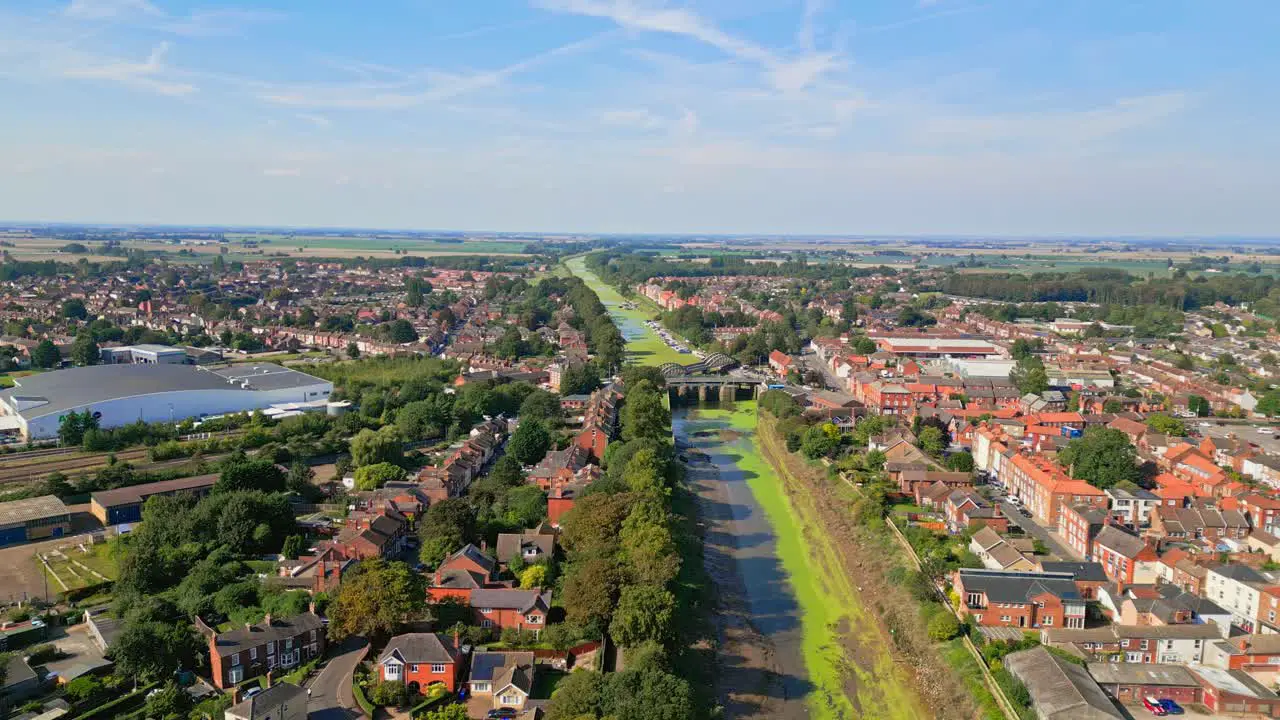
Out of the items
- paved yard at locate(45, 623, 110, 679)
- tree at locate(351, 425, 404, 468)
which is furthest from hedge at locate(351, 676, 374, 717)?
tree at locate(351, 425, 404, 468)

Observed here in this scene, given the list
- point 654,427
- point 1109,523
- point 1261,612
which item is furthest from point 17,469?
point 1261,612

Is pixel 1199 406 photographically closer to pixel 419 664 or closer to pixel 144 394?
pixel 419 664

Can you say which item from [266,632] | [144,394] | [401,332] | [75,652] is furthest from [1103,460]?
[401,332]

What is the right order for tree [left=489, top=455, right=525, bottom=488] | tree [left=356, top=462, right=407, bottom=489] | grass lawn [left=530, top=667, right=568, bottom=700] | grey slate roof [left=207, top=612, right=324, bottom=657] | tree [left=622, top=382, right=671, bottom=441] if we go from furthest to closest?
tree [left=622, top=382, right=671, bottom=441], tree [left=356, top=462, right=407, bottom=489], tree [left=489, top=455, right=525, bottom=488], grey slate roof [left=207, top=612, right=324, bottom=657], grass lawn [left=530, top=667, right=568, bottom=700]

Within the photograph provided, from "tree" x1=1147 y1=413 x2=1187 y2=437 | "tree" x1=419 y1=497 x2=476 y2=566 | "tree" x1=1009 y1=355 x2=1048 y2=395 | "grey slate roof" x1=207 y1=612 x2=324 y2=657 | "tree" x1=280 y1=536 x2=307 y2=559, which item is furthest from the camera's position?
"tree" x1=1009 y1=355 x2=1048 y2=395

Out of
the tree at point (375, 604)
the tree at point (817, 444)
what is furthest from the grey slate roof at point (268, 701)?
the tree at point (817, 444)

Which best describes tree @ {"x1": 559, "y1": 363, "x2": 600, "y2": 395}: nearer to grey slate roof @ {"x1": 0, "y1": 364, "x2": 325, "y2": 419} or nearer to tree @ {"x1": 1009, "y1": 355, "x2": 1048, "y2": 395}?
grey slate roof @ {"x1": 0, "y1": 364, "x2": 325, "y2": 419}
